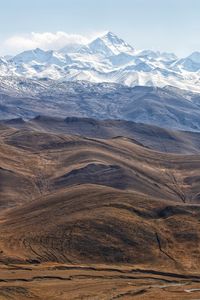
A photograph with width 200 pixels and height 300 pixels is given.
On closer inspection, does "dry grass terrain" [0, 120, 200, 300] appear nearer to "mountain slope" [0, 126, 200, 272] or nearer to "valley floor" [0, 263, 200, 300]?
"mountain slope" [0, 126, 200, 272]

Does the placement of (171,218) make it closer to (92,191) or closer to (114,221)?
(114,221)

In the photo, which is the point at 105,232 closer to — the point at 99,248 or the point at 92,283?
the point at 99,248

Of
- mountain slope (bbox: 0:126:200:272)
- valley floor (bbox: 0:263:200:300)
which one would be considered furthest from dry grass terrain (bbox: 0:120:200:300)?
valley floor (bbox: 0:263:200:300)

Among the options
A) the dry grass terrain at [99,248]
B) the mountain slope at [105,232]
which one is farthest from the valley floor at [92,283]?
the mountain slope at [105,232]

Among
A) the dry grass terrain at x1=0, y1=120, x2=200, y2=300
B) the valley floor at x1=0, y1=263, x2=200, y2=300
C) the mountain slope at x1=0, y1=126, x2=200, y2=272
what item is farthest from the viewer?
the mountain slope at x1=0, y1=126, x2=200, y2=272

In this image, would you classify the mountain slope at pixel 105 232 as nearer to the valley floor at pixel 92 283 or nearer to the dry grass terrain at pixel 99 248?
the dry grass terrain at pixel 99 248

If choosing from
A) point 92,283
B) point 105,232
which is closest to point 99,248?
point 105,232

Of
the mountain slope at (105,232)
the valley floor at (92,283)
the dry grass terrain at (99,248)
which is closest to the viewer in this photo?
the valley floor at (92,283)

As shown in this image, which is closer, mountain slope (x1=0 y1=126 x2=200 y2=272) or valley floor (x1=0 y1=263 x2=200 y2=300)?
valley floor (x1=0 y1=263 x2=200 y2=300)

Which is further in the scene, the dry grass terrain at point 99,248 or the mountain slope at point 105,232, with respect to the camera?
the mountain slope at point 105,232

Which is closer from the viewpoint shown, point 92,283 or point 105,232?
point 92,283

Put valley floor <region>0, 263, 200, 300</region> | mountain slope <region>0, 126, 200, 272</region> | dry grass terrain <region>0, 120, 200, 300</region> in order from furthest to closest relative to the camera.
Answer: mountain slope <region>0, 126, 200, 272</region>, dry grass terrain <region>0, 120, 200, 300</region>, valley floor <region>0, 263, 200, 300</region>
